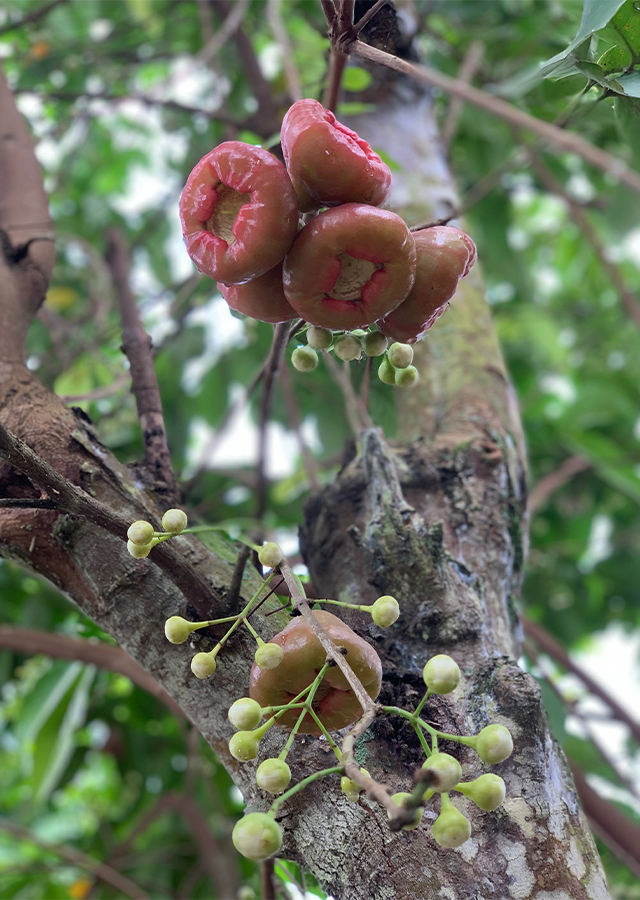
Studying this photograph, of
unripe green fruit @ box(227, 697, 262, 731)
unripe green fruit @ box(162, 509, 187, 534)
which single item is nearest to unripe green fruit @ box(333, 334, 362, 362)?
unripe green fruit @ box(162, 509, 187, 534)

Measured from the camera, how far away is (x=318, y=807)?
2.52 ft

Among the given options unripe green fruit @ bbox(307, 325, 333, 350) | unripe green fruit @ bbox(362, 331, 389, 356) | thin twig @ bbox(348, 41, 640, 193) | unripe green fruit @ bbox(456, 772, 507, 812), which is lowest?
unripe green fruit @ bbox(456, 772, 507, 812)

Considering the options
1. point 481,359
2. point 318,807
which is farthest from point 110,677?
point 318,807

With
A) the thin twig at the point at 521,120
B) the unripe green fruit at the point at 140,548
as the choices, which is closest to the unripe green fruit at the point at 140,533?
the unripe green fruit at the point at 140,548

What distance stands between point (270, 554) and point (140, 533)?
0.12 meters

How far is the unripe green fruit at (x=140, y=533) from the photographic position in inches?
28.1

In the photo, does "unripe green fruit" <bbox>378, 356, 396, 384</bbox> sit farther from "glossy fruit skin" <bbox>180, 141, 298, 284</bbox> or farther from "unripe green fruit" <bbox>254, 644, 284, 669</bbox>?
"unripe green fruit" <bbox>254, 644, 284, 669</bbox>

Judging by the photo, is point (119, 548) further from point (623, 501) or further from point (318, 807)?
point (623, 501)

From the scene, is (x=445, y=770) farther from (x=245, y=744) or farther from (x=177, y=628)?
(x=177, y=628)

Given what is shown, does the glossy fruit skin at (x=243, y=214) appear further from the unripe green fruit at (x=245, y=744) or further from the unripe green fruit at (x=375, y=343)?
the unripe green fruit at (x=245, y=744)

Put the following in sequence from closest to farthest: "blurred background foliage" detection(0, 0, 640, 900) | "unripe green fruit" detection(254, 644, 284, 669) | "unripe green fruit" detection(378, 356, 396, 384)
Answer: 1. "unripe green fruit" detection(254, 644, 284, 669)
2. "unripe green fruit" detection(378, 356, 396, 384)
3. "blurred background foliage" detection(0, 0, 640, 900)

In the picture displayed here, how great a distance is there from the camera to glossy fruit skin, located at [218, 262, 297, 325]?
75 centimetres

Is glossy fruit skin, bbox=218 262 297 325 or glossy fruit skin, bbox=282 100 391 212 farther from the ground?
glossy fruit skin, bbox=282 100 391 212

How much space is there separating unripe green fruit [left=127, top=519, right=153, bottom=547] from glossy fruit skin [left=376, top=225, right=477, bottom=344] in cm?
32
